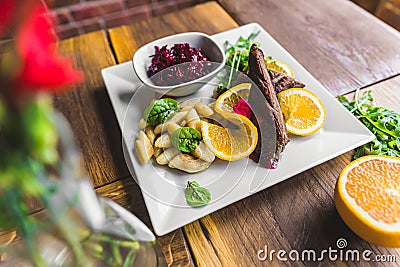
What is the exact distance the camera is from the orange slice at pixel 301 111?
84 cm

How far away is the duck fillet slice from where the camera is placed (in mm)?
792

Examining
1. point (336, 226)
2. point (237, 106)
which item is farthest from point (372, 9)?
point (336, 226)

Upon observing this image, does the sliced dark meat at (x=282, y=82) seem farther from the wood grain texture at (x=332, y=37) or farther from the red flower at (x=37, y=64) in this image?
the red flower at (x=37, y=64)

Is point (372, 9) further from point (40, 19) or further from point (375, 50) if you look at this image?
point (40, 19)

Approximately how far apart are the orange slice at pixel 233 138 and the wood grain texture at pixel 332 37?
1.18 feet

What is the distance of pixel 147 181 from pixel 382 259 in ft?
1.60

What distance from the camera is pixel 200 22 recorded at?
52.6 inches

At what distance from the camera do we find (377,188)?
2.14 feet

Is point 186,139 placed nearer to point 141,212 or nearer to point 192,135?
point 192,135

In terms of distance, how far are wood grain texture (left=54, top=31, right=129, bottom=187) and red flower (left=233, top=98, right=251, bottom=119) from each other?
11.9 inches

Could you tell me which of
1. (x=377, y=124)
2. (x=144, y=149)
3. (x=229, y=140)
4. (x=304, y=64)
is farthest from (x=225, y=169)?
(x=304, y=64)

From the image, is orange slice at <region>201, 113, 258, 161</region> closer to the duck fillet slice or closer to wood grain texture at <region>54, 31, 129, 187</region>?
the duck fillet slice

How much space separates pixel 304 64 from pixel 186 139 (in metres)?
0.54

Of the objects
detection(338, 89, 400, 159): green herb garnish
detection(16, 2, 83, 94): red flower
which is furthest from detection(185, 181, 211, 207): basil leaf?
detection(16, 2, 83, 94): red flower
